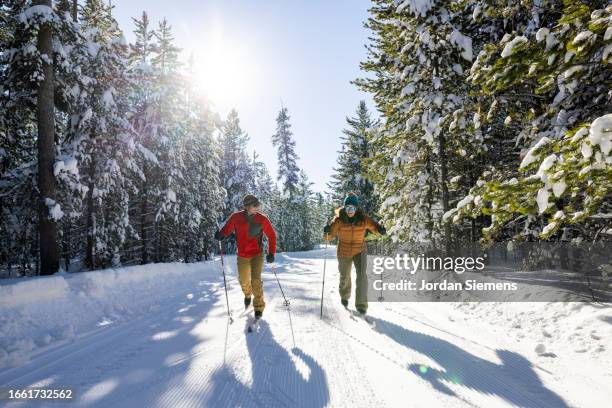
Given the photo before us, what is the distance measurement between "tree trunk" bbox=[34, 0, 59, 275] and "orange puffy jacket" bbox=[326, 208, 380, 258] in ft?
29.0

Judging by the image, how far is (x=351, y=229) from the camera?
750cm

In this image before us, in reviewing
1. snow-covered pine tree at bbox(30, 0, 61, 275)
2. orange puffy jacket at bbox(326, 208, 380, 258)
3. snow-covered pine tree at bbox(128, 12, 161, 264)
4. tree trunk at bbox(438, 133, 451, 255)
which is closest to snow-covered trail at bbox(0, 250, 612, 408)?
orange puffy jacket at bbox(326, 208, 380, 258)

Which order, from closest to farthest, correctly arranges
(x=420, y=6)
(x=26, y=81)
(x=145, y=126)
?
(x=420, y=6), (x=26, y=81), (x=145, y=126)

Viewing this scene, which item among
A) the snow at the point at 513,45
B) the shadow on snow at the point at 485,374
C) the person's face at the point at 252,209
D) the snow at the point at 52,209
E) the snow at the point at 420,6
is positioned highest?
the snow at the point at 420,6

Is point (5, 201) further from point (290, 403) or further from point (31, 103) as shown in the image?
point (290, 403)

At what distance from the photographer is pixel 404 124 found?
41.8 feet

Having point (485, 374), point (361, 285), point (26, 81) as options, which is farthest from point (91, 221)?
point (485, 374)

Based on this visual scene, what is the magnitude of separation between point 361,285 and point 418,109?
6592mm

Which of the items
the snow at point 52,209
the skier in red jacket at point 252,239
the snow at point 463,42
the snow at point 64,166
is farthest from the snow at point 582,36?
the snow at point 64,166

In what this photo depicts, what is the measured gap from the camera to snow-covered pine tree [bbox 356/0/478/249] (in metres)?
10.5

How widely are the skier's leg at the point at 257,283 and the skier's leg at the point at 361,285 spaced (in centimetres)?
196

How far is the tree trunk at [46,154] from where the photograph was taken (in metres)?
10.5

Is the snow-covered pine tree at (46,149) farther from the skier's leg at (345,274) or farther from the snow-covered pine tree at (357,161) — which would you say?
the snow-covered pine tree at (357,161)

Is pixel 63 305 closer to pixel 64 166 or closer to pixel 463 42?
pixel 64 166
